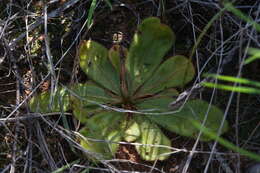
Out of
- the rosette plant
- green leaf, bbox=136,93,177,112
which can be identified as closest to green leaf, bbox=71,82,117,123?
the rosette plant

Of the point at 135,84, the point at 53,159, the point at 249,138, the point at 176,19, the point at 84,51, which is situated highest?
the point at 176,19

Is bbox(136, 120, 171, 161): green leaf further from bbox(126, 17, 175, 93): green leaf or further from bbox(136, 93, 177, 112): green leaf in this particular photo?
bbox(126, 17, 175, 93): green leaf

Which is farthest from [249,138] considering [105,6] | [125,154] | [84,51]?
[105,6]

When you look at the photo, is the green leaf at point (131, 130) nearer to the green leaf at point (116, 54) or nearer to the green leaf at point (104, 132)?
the green leaf at point (104, 132)

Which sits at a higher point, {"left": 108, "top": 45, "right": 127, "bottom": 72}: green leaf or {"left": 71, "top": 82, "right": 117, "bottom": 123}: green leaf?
{"left": 108, "top": 45, "right": 127, "bottom": 72}: green leaf

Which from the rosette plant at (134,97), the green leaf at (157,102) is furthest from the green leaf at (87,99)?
the green leaf at (157,102)

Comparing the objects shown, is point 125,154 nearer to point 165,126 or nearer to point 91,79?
point 165,126

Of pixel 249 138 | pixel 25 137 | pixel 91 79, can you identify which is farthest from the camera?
pixel 91 79

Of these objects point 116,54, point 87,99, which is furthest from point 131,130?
point 116,54

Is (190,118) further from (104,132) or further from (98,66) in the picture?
(98,66)
